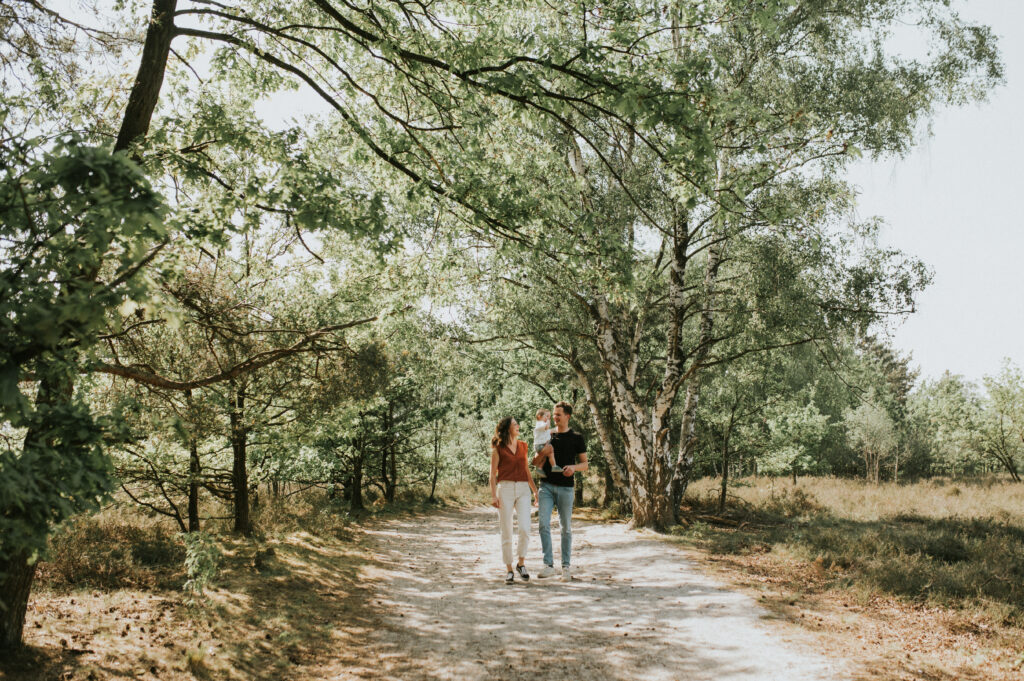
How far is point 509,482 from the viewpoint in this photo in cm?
764

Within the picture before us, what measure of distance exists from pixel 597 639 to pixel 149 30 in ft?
24.1

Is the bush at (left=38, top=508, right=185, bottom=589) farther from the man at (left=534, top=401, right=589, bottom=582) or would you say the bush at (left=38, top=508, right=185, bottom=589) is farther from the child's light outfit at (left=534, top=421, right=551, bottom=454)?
the child's light outfit at (left=534, top=421, right=551, bottom=454)

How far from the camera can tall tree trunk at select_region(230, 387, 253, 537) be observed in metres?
8.45

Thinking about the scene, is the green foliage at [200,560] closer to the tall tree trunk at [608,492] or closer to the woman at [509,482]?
the woman at [509,482]

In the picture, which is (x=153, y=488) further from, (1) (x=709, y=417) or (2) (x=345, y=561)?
(1) (x=709, y=417)

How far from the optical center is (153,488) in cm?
850

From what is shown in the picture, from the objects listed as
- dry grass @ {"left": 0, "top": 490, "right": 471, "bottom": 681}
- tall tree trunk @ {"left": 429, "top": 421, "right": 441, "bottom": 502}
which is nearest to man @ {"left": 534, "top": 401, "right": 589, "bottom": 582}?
dry grass @ {"left": 0, "top": 490, "right": 471, "bottom": 681}

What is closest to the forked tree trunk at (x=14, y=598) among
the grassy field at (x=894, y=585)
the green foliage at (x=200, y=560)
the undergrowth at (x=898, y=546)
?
the green foliage at (x=200, y=560)

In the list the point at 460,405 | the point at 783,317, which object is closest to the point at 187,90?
the point at 783,317

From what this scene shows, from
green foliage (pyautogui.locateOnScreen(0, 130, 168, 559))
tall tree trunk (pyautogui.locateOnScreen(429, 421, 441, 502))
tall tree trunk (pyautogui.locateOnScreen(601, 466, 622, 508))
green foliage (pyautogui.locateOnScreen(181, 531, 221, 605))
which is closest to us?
green foliage (pyautogui.locateOnScreen(0, 130, 168, 559))

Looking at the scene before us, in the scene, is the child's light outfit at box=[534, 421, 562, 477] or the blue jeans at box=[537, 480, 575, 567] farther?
the child's light outfit at box=[534, 421, 562, 477]

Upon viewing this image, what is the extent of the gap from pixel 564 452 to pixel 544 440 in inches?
21.8

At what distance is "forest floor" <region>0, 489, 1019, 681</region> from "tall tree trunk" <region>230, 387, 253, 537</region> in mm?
1700

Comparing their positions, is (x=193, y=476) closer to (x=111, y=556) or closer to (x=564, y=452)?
(x=111, y=556)
